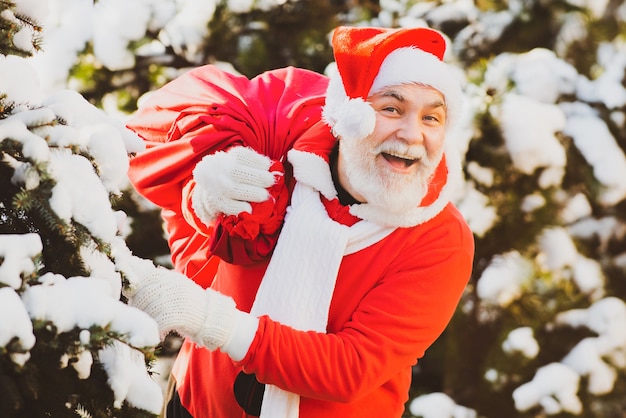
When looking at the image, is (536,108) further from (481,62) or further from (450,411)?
(450,411)

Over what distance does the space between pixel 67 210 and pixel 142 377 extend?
0.27m

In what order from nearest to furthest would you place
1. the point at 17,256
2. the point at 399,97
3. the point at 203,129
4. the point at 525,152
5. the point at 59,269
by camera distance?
1. the point at 17,256
2. the point at 59,269
3. the point at 399,97
4. the point at 203,129
5. the point at 525,152

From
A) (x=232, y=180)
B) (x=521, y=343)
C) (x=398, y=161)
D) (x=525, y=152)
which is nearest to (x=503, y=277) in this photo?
(x=521, y=343)

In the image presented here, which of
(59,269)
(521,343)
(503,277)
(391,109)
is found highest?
(59,269)

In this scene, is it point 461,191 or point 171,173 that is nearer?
point 171,173

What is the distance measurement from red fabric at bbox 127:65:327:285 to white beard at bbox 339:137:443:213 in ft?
0.68

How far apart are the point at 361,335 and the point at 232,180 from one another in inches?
18.0

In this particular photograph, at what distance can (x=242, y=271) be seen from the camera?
223cm

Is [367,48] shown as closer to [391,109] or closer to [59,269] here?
[391,109]

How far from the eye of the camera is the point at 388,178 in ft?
6.88

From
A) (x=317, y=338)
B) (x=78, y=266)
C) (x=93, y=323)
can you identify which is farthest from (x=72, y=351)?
(x=317, y=338)

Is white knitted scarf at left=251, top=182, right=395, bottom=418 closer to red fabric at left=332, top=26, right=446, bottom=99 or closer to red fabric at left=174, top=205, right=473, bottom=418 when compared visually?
red fabric at left=174, top=205, right=473, bottom=418

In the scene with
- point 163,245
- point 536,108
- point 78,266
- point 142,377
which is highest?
point 78,266

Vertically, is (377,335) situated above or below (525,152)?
above
